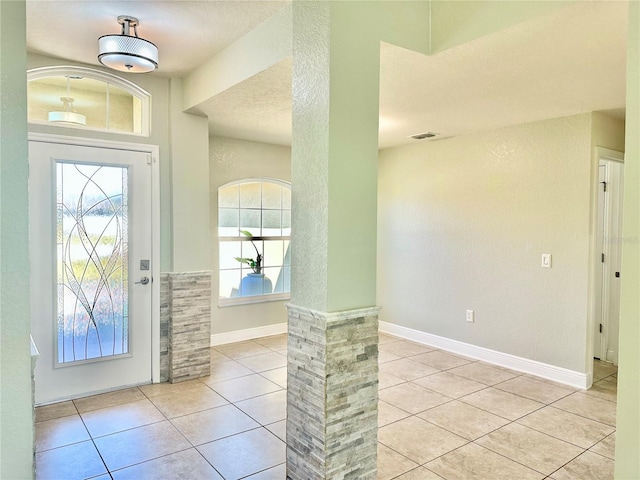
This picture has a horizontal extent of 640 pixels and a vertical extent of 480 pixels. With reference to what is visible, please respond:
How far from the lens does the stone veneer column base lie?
6.70 ft

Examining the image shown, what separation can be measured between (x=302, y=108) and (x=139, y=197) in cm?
207

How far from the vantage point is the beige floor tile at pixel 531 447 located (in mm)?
2568

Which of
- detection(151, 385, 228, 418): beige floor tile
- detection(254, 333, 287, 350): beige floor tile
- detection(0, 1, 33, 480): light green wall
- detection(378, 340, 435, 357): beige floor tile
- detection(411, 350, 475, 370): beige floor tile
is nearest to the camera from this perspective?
detection(0, 1, 33, 480): light green wall

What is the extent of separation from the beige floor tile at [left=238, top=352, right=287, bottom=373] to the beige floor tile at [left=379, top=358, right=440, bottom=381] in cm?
102

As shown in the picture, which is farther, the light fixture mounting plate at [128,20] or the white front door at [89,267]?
the white front door at [89,267]

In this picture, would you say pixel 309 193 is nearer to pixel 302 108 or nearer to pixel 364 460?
pixel 302 108

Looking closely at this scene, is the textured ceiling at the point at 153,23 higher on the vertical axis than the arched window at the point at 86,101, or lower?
higher

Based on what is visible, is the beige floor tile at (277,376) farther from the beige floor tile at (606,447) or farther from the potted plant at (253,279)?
the beige floor tile at (606,447)

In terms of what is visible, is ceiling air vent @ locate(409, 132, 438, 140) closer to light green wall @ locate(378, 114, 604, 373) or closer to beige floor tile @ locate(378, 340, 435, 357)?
light green wall @ locate(378, 114, 604, 373)

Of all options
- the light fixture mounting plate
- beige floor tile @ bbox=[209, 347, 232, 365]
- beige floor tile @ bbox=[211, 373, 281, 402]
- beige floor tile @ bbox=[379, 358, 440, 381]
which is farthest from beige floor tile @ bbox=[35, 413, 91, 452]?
the light fixture mounting plate

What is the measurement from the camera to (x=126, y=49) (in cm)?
266

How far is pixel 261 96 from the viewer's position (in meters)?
3.32

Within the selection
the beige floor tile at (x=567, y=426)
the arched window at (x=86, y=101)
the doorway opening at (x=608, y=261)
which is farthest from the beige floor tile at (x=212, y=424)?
the doorway opening at (x=608, y=261)

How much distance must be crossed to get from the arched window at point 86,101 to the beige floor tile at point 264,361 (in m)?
2.38
